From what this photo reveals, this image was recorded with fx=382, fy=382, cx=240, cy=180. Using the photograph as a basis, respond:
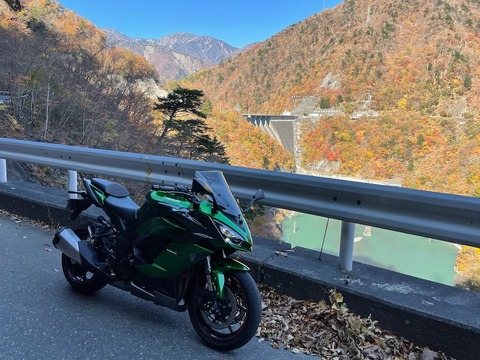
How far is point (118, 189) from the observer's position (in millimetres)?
3018

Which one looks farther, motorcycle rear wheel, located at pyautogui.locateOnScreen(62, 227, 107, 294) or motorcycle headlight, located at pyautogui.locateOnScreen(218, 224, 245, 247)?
motorcycle rear wheel, located at pyautogui.locateOnScreen(62, 227, 107, 294)

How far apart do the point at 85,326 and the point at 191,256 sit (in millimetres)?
A: 992

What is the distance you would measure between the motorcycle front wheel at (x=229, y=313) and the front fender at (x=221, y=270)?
0.04 meters

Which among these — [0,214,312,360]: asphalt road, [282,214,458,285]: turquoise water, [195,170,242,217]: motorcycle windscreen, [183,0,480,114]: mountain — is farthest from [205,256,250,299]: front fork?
[183,0,480,114]: mountain

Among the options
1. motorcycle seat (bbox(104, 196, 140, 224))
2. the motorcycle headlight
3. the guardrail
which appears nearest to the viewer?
the motorcycle headlight

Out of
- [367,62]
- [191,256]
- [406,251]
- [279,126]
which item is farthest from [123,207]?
→ [367,62]

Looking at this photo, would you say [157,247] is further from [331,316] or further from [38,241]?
[38,241]

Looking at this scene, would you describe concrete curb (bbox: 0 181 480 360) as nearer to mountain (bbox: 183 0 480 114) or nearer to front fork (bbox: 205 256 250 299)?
front fork (bbox: 205 256 250 299)

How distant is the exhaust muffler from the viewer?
3008mm

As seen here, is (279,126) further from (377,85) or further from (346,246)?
(346,246)

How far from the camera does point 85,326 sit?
8.80 feet

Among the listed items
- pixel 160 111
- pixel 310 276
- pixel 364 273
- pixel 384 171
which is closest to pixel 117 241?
pixel 310 276

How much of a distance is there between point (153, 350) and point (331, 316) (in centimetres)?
125

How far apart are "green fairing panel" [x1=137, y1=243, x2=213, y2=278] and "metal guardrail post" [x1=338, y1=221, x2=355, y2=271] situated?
1223 mm
